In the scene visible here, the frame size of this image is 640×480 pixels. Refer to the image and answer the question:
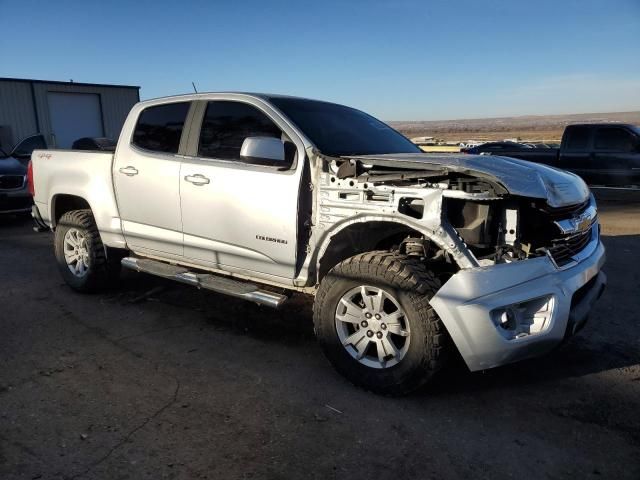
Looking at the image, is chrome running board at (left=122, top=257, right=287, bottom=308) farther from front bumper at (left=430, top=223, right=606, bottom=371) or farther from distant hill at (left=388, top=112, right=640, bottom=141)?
distant hill at (left=388, top=112, right=640, bottom=141)

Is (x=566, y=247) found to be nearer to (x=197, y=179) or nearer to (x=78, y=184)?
(x=197, y=179)

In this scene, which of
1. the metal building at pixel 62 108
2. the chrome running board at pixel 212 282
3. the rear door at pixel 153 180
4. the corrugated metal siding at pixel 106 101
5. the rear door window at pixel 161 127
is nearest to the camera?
the chrome running board at pixel 212 282

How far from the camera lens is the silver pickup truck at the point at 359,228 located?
9.90ft

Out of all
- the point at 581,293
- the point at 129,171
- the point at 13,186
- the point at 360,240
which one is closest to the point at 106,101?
the point at 13,186

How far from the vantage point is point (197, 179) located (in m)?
4.24

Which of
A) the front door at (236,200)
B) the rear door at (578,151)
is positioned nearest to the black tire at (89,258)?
the front door at (236,200)

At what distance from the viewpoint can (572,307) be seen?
3211mm

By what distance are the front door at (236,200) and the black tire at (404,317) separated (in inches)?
18.9

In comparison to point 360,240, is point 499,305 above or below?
below

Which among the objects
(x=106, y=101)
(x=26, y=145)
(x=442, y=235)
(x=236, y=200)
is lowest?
(x=442, y=235)

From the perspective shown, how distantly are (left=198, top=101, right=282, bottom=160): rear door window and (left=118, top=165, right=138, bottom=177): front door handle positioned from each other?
0.76 metres

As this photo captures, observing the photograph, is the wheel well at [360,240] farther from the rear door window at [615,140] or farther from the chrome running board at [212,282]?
the rear door window at [615,140]

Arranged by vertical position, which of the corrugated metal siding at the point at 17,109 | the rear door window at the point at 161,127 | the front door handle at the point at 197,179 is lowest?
the front door handle at the point at 197,179

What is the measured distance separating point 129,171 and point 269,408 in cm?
269
